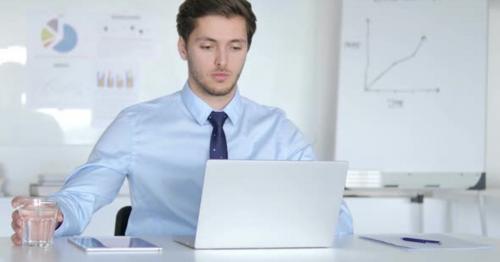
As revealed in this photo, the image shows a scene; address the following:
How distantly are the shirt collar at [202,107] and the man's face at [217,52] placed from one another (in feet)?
0.18

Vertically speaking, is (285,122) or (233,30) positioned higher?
(233,30)

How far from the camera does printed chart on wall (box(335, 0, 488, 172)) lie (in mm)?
4699

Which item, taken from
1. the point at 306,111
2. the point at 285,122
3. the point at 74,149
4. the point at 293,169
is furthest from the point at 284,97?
the point at 293,169

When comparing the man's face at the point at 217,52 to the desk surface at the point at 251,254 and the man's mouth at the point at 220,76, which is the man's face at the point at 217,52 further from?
the desk surface at the point at 251,254

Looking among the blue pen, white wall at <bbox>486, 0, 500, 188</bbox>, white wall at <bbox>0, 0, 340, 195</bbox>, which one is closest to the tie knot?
the blue pen

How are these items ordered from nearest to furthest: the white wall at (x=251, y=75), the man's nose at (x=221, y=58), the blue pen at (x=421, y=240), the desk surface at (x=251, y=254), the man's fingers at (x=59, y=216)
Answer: the desk surface at (x=251, y=254) < the man's fingers at (x=59, y=216) < the blue pen at (x=421, y=240) < the man's nose at (x=221, y=58) < the white wall at (x=251, y=75)

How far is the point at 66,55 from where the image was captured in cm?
459

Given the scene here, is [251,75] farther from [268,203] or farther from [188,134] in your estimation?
[268,203]

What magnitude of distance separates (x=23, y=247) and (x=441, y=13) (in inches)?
133

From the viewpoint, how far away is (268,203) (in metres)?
1.96

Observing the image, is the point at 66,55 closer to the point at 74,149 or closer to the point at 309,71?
the point at 74,149

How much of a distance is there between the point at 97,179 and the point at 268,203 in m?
0.70

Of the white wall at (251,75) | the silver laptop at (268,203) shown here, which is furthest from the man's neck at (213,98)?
the white wall at (251,75)

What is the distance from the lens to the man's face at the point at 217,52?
2543mm
